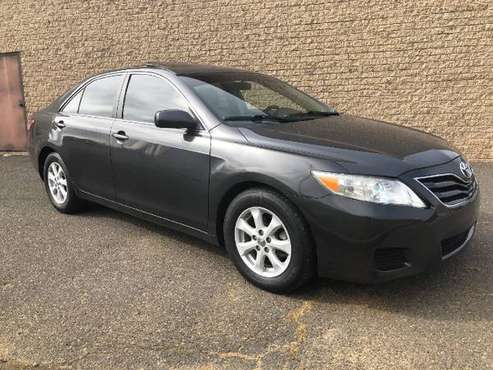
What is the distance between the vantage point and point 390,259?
2965 mm

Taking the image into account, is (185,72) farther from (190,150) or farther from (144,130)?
(190,150)

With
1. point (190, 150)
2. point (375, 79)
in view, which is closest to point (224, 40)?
point (375, 79)

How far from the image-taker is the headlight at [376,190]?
2883 mm

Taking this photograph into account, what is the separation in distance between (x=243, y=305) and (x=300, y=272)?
43 cm

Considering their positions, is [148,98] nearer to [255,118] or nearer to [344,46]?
[255,118]

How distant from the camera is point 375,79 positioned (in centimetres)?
829

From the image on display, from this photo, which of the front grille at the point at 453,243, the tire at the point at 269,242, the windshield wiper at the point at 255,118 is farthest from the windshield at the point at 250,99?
the front grille at the point at 453,243

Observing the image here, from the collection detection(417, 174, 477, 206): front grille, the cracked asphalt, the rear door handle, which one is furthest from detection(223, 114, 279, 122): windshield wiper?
the rear door handle

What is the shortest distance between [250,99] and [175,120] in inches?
28.7

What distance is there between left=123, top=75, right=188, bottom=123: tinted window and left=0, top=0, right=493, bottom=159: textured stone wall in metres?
4.88

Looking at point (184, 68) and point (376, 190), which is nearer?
point (376, 190)

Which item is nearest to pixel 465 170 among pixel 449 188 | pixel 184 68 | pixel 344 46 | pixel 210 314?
pixel 449 188

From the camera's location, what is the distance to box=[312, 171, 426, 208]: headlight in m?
2.88

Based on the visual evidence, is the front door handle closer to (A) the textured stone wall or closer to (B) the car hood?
(B) the car hood
